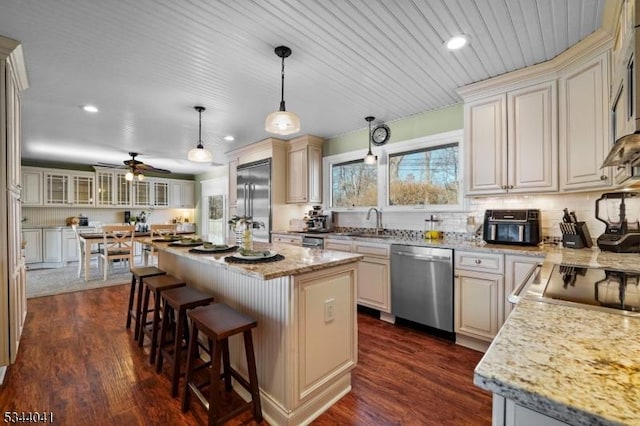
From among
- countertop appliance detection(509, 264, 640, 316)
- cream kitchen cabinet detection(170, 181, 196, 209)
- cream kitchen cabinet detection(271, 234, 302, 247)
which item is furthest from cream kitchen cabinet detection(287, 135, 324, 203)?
cream kitchen cabinet detection(170, 181, 196, 209)

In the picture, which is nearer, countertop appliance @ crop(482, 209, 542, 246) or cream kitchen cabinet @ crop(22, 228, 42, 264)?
countertop appliance @ crop(482, 209, 542, 246)

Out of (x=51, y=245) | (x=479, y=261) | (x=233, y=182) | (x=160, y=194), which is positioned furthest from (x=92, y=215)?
(x=479, y=261)

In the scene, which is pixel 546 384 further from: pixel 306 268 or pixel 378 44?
pixel 378 44

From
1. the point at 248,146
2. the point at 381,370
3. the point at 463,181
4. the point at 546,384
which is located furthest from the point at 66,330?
the point at 463,181

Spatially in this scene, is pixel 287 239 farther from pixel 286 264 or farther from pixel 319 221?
pixel 286 264

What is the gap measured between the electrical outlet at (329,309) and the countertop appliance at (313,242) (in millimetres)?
1963

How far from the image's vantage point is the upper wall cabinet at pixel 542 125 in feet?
7.08

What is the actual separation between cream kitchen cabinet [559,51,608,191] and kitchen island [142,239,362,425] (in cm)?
192

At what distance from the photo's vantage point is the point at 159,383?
2.09 m

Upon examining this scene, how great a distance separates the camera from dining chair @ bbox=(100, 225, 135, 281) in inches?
200

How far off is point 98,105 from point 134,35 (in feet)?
5.91

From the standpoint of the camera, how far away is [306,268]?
64.4 inches

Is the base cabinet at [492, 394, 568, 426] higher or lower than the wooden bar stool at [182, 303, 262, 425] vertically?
higher

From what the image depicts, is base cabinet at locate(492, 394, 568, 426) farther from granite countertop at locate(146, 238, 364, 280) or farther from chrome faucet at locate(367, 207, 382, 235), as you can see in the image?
chrome faucet at locate(367, 207, 382, 235)
